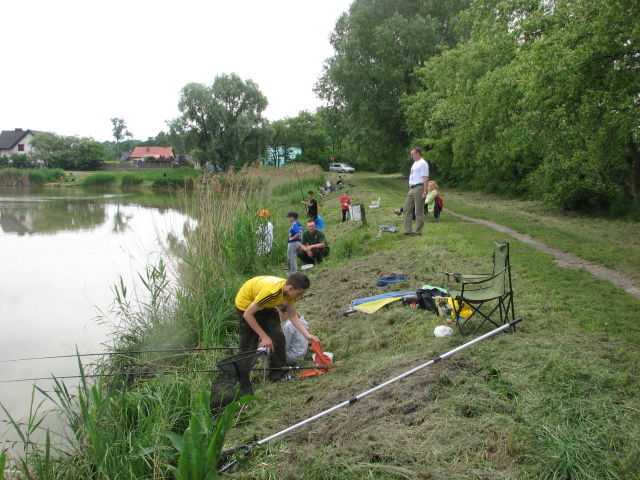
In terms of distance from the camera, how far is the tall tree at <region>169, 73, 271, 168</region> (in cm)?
3925

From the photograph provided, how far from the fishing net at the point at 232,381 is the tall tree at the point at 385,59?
25746 mm

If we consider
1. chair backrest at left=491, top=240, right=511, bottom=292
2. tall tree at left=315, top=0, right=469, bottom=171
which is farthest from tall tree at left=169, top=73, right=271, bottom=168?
chair backrest at left=491, top=240, right=511, bottom=292

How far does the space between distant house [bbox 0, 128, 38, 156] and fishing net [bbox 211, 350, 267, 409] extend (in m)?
75.2

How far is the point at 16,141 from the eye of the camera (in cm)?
6738

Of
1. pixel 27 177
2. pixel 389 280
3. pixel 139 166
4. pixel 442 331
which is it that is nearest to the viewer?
pixel 442 331

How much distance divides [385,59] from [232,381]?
1093 inches

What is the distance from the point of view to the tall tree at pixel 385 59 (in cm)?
2822

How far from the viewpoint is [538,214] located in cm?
1380

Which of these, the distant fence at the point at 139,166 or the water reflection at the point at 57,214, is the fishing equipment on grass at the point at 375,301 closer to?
the water reflection at the point at 57,214

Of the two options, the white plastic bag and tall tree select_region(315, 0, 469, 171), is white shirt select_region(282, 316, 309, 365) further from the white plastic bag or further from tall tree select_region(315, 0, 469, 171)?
tall tree select_region(315, 0, 469, 171)

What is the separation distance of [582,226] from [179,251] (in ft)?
29.8

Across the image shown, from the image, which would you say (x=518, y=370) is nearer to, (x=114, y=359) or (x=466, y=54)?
(x=114, y=359)

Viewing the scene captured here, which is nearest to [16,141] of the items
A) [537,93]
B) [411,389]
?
[537,93]

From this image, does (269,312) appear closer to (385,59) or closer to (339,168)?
(385,59)
